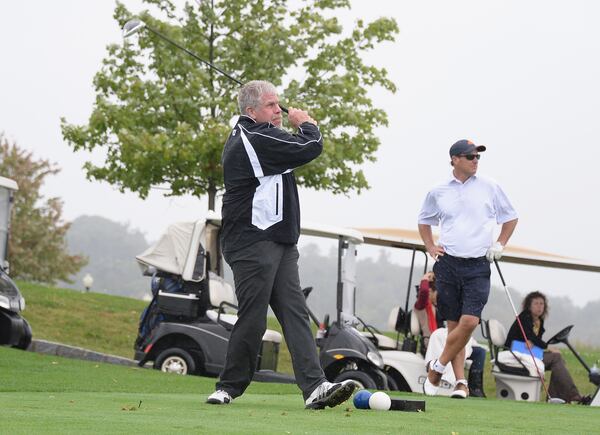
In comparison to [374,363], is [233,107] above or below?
above

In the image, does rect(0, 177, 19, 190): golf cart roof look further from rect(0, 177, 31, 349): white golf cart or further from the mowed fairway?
the mowed fairway

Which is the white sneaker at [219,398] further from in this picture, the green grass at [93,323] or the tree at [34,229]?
the tree at [34,229]

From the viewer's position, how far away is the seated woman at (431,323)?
12875 millimetres

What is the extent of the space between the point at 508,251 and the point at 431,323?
77.0 inches

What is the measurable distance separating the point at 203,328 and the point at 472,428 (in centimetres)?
789

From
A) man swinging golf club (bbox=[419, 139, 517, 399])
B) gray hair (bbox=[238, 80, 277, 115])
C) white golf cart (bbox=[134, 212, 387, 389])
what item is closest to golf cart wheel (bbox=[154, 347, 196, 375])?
white golf cart (bbox=[134, 212, 387, 389])

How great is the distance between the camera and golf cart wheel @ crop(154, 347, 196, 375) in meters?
13.7

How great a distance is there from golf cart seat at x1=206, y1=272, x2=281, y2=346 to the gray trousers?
6195mm

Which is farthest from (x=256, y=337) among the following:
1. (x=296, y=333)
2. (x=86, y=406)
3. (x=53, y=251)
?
(x=53, y=251)

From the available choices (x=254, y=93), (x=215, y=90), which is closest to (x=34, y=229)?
(x=215, y=90)

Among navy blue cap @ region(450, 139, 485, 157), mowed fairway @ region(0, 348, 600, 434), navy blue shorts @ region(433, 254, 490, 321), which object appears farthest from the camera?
navy blue cap @ region(450, 139, 485, 157)

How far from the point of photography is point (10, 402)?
699 centimetres

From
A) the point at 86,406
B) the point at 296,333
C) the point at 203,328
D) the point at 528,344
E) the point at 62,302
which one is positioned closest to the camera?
the point at 86,406

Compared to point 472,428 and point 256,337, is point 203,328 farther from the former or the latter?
point 472,428
